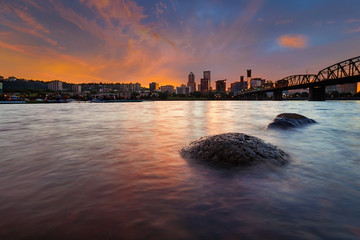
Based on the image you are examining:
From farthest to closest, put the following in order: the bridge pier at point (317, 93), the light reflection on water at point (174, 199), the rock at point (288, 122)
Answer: the bridge pier at point (317, 93)
the rock at point (288, 122)
the light reflection on water at point (174, 199)

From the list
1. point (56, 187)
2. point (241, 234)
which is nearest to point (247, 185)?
point (241, 234)

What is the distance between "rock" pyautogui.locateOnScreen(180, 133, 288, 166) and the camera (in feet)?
21.3

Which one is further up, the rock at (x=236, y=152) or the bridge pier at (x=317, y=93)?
the bridge pier at (x=317, y=93)

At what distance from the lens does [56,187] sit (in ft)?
16.7

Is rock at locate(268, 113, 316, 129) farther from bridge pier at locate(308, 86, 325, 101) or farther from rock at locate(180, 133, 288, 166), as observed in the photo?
bridge pier at locate(308, 86, 325, 101)

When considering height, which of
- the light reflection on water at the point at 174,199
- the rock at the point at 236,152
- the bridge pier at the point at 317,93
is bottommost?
the light reflection on water at the point at 174,199

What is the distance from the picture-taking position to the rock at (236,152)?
649 cm

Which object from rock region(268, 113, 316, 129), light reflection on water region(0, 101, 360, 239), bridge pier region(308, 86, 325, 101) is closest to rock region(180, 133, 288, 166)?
light reflection on water region(0, 101, 360, 239)

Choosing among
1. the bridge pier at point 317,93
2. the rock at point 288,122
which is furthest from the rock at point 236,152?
the bridge pier at point 317,93

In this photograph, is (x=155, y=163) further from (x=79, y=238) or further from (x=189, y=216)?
(x=79, y=238)

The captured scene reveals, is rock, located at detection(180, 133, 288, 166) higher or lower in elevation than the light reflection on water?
higher

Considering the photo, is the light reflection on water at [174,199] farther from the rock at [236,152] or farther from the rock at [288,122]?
the rock at [288,122]

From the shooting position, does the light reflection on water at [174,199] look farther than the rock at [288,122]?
No

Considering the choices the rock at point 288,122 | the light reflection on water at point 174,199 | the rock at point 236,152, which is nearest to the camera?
the light reflection on water at point 174,199
